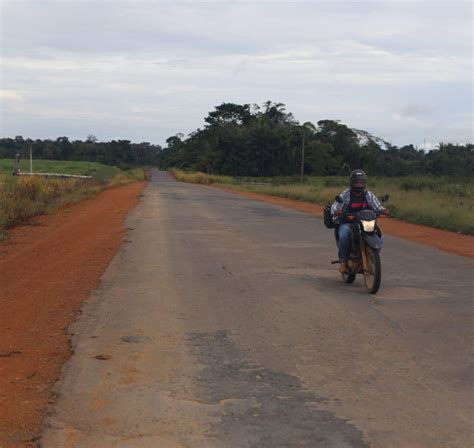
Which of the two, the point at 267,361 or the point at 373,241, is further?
the point at 373,241

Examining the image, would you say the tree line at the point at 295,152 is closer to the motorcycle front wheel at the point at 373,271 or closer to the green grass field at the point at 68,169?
the green grass field at the point at 68,169

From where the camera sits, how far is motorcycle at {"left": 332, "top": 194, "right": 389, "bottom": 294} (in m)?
8.27

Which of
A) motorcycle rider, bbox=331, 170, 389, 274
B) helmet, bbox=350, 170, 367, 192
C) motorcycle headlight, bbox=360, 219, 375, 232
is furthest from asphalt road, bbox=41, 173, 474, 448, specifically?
helmet, bbox=350, 170, 367, 192

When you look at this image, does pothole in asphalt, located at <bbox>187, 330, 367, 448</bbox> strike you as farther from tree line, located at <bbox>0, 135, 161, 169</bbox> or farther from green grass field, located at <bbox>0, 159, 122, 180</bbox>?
tree line, located at <bbox>0, 135, 161, 169</bbox>

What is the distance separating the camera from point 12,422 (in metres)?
4.06

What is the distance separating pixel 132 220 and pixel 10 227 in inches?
147

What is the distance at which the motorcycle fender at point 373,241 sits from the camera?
832 cm

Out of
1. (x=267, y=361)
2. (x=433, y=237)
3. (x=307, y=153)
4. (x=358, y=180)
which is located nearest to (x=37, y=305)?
(x=267, y=361)

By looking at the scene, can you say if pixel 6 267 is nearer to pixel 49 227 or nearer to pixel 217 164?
pixel 49 227

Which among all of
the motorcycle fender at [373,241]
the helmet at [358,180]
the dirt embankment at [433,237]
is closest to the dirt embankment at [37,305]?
the motorcycle fender at [373,241]

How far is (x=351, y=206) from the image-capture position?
29.1 ft

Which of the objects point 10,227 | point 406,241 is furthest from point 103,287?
point 10,227

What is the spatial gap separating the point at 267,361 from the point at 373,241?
346 cm

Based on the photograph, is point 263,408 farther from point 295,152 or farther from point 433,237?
point 295,152
